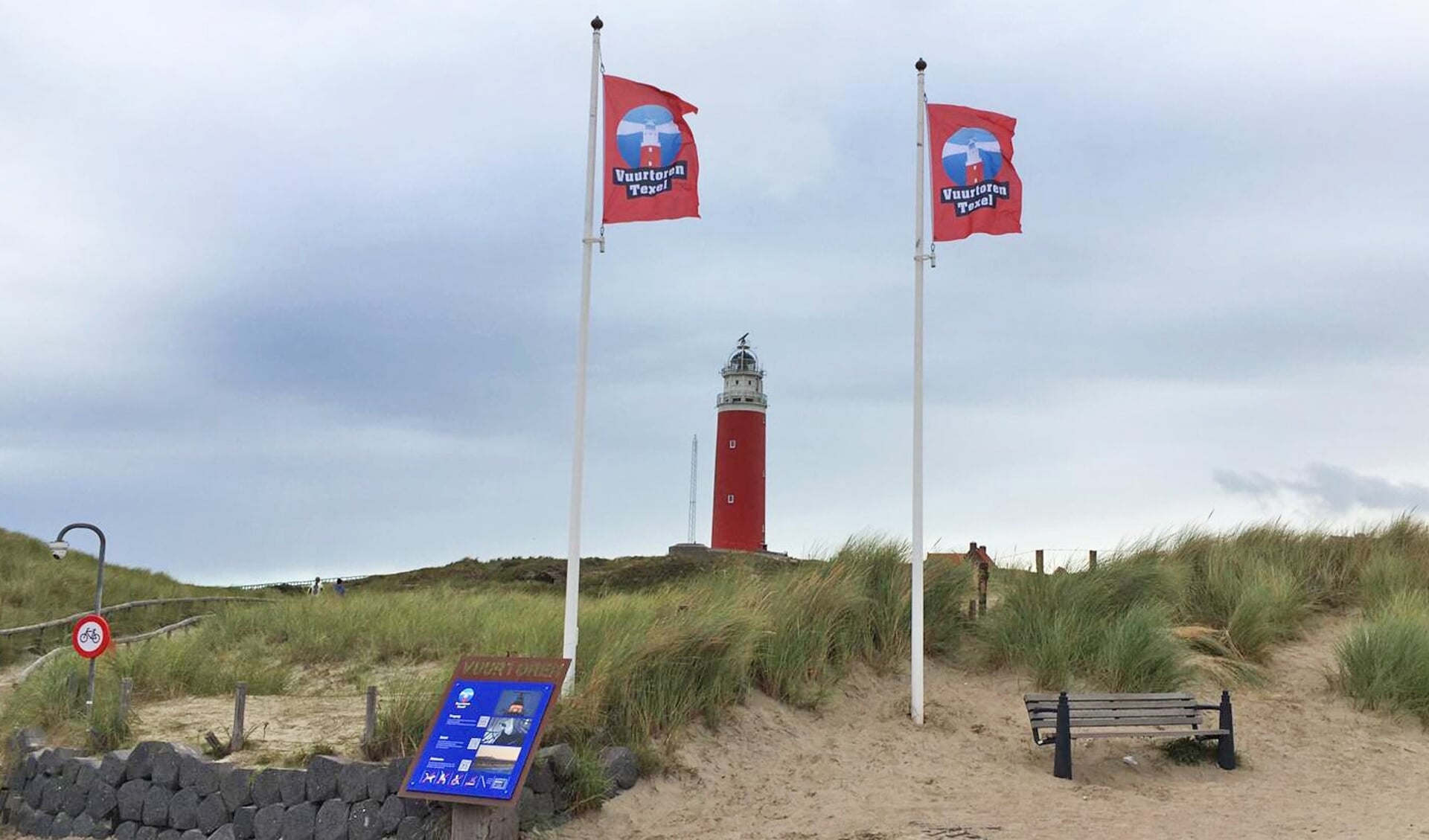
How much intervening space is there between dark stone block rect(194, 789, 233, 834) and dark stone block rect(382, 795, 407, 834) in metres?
1.96

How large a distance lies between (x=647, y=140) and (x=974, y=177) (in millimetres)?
3810

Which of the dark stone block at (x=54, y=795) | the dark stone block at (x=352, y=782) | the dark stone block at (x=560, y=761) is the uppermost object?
the dark stone block at (x=560, y=761)

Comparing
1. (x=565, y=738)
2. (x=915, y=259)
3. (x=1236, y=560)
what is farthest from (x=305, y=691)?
(x=1236, y=560)

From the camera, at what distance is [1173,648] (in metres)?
14.2

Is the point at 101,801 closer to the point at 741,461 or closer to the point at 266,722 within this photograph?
the point at 266,722

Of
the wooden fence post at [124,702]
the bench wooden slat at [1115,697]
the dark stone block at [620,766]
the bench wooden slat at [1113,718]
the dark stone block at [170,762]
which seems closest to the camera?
the dark stone block at [620,766]

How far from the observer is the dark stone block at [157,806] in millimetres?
10984

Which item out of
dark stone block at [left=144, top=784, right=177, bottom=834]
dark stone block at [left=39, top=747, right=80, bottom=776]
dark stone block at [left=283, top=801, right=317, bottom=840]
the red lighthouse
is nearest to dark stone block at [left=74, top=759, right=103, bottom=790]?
dark stone block at [left=39, top=747, right=80, bottom=776]

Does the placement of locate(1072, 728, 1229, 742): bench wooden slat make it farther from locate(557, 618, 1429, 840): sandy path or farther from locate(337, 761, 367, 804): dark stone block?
locate(337, 761, 367, 804): dark stone block

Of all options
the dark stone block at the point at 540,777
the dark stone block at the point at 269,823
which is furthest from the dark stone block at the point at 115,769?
the dark stone block at the point at 540,777

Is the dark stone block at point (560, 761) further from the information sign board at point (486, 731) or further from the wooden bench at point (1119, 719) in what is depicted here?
the wooden bench at point (1119, 719)

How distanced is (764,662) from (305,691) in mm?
5575

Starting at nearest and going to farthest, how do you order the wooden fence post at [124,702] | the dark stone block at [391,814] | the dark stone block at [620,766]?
the dark stone block at [391,814], the dark stone block at [620,766], the wooden fence post at [124,702]

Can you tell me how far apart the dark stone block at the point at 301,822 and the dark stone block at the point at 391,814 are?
0.80 metres
